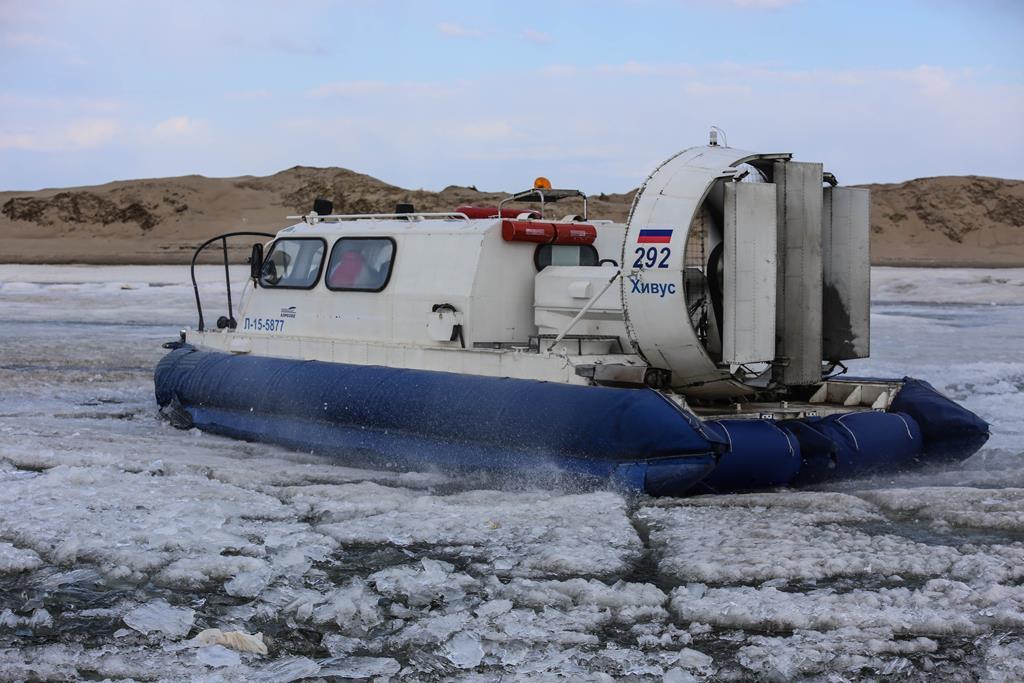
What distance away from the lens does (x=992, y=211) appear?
170ft

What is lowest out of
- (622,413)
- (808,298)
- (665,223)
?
(622,413)

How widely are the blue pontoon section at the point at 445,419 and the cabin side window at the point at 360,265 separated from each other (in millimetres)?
671

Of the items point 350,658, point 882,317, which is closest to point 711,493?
point 350,658

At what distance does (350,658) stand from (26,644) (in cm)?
119

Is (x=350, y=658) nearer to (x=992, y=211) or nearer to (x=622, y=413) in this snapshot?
(x=622, y=413)

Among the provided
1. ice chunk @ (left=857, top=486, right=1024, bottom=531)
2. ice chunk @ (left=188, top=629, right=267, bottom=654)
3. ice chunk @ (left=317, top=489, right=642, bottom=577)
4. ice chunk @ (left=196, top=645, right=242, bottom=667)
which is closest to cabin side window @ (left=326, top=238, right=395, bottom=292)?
ice chunk @ (left=317, top=489, right=642, bottom=577)

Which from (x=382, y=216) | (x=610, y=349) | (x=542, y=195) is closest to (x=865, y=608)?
(x=610, y=349)

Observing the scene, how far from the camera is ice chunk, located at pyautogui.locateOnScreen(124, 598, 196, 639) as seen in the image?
4715mm

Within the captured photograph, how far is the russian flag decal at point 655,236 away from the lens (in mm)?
7008

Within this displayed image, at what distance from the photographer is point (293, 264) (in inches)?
380

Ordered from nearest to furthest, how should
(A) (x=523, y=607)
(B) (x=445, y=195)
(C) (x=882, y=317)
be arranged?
(A) (x=523, y=607)
(C) (x=882, y=317)
(B) (x=445, y=195)

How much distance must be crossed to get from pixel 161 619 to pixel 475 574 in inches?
52.3

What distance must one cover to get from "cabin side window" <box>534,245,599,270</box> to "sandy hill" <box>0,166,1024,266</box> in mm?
35105

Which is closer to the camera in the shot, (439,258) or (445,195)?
(439,258)
